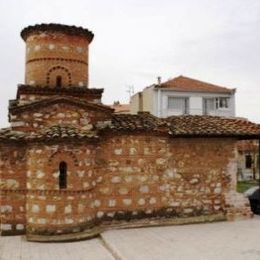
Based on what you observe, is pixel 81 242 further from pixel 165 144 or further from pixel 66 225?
pixel 165 144

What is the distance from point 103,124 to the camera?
13570 millimetres

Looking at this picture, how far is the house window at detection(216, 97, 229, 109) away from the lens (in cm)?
3659

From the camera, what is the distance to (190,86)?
117 feet

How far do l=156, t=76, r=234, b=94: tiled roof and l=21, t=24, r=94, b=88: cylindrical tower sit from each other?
20433 mm

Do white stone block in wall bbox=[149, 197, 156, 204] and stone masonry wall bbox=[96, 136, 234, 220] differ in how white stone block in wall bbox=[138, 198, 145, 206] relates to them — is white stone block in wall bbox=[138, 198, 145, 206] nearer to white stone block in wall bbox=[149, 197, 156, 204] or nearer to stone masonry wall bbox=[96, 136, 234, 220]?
stone masonry wall bbox=[96, 136, 234, 220]

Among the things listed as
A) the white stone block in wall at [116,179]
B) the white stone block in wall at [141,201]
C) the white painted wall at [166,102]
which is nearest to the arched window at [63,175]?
the white stone block in wall at [116,179]

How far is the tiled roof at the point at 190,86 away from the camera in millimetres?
35094

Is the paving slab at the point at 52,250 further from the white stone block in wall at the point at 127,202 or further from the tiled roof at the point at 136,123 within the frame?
the tiled roof at the point at 136,123

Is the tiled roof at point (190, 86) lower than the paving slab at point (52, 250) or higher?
higher

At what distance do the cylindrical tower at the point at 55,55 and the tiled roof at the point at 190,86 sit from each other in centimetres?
2043

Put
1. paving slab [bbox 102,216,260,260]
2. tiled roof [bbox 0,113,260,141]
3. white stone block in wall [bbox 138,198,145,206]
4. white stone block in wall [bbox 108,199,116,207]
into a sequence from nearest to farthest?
paving slab [bbox 102,216,260,260] → tiled roof [bbox 0,113,260,141] → white stone block in wall [bbox 108,199,116,207] → white stone block in wall [bbox 138,198,145,206]

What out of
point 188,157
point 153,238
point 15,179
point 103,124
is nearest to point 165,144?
point 188,157

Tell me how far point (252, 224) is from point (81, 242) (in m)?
5.41

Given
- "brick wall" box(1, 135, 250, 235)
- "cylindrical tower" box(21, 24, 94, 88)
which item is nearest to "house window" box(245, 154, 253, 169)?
"brick wall" box(1, 135, 250, 235)
